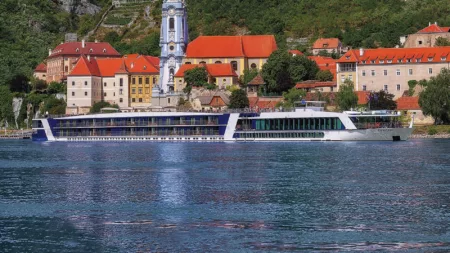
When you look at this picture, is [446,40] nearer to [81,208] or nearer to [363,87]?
[363,87]

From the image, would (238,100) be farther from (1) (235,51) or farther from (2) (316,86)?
(1) (235,51)

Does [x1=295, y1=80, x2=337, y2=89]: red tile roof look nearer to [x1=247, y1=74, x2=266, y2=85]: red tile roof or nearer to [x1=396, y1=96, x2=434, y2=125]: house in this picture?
[x1=247, y1=74, x2=266, y2=85]: red tile roof

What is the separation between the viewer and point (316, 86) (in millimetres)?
107688

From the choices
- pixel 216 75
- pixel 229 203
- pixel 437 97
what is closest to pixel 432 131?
pixel 437 97

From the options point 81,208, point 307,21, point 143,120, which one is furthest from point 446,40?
point 81,208

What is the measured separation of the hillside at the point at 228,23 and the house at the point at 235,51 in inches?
344

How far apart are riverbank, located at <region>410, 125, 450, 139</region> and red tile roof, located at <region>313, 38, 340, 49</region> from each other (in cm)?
2604

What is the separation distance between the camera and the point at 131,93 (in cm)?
12350

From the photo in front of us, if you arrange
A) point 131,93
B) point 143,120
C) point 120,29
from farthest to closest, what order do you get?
point 120,29 → point 131,93 → point 143,120

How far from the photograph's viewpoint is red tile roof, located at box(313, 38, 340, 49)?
397ft

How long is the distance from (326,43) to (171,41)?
62.8ft

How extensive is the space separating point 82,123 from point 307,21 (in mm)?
39762

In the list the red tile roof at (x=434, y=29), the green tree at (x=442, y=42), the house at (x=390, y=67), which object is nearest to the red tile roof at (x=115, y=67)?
the house at (x=390, y=67)

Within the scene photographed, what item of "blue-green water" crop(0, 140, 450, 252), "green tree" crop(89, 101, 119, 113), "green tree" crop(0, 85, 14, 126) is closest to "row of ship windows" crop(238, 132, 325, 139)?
"blue-green water" crop(0, 140, 450, 252)
